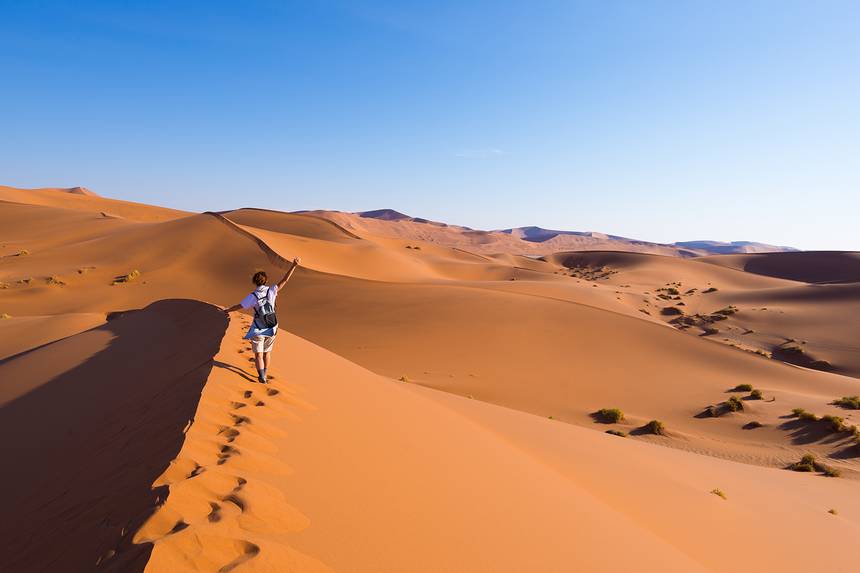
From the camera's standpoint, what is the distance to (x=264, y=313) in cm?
566

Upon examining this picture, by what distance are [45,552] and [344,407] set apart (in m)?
3.20

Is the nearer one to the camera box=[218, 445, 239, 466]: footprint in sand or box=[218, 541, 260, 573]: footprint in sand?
box=[218, 541, 260, 573]: footprint in sand

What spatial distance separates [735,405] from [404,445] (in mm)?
11831

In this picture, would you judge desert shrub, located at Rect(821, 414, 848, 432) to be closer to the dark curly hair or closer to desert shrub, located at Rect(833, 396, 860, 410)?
desert shrub, located at Rect(833, 396, 860, 410)

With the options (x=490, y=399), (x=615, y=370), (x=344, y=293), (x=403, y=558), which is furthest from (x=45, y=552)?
(x=344, y=293)

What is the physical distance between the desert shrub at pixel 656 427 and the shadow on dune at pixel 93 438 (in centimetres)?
995

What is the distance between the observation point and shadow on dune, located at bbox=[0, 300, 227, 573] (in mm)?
2699

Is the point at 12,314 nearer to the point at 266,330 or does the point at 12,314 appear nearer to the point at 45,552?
the point at 266,330

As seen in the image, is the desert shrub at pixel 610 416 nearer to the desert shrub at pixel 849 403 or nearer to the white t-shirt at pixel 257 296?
the desert shrub at pixel 849 403

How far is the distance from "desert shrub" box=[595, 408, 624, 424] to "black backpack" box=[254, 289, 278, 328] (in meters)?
9.53

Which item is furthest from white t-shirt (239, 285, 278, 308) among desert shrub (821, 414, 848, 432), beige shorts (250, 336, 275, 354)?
desert shrub (821, 414, 848, 432)

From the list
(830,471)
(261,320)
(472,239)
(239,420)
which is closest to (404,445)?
(239,420)

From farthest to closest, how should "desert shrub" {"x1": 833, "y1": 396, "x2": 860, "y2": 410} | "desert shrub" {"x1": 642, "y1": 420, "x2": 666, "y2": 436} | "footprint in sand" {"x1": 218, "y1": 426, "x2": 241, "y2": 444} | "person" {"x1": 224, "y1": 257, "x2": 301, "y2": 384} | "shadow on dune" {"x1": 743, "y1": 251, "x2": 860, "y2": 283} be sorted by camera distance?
1. "shadow on dune" {"x1": 743, "y1": 251, "x2": 860, "y2": 283}
2. "desert shrub" {"x1": 833, "y1": 396, "x2": 860, "y2": 410}
3. "desert shrub" {"x1": 642, "y1": 420, "x2": 666, "y2": 436}
4. "person" {"x1": 224, "y1": 257, "x2": 301, "y2": 384}
5. "footprint in sand" {"x1": 218, "y1": 426, "x2": 241, "y2": 444}

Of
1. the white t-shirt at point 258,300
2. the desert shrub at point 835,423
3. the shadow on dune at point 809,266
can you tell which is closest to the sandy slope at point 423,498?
the white t-shirt at point 258,300
